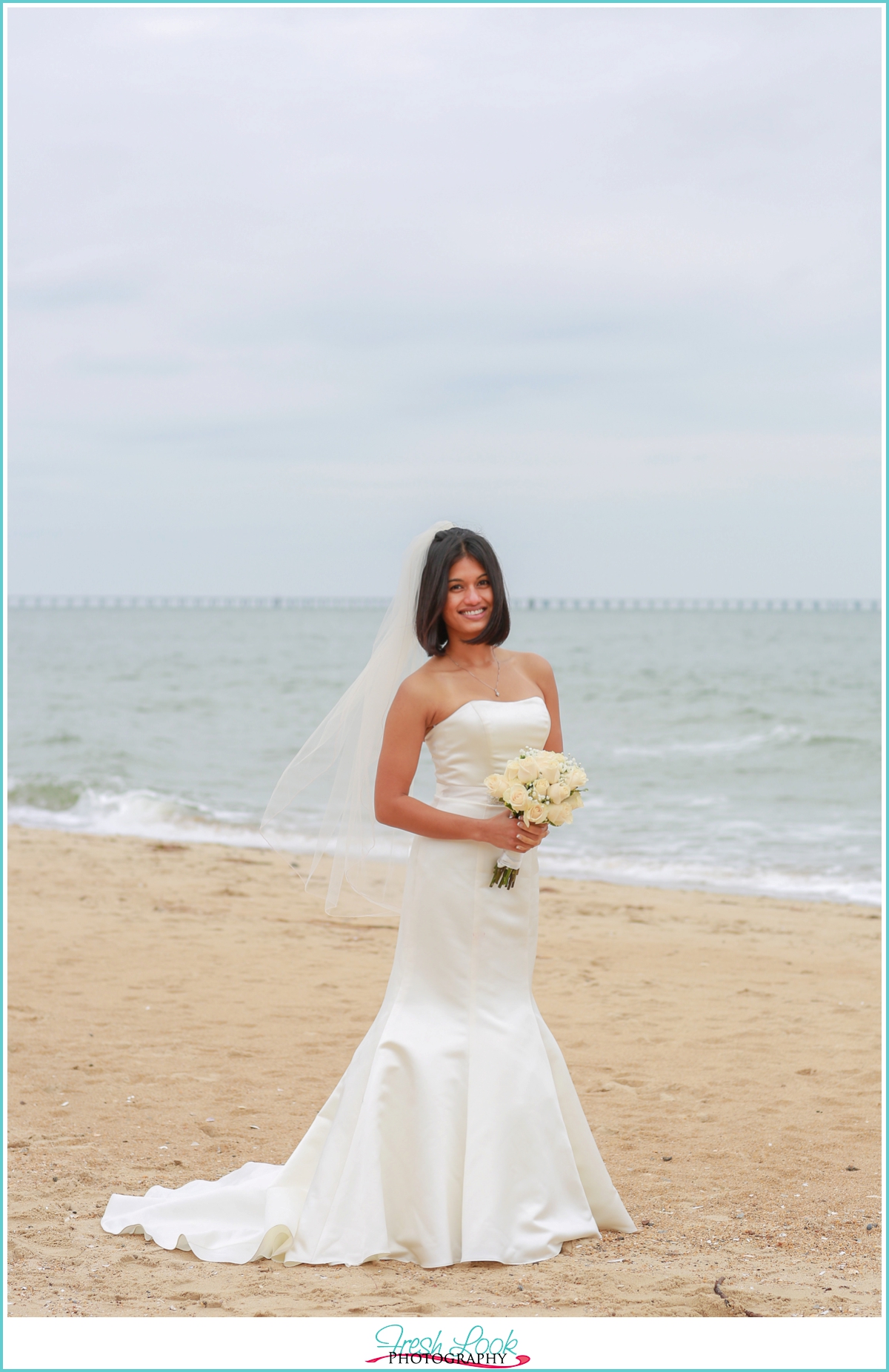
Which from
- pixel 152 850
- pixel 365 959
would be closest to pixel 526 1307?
pixel 365 959

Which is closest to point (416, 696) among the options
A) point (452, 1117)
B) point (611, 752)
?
point (452, 1117)

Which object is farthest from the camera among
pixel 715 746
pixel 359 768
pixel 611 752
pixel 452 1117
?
pixel 715 746

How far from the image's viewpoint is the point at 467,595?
14.3 feet

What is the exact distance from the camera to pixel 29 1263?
4.16 m

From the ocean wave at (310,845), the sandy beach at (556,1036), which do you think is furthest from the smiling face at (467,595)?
the ocean wave at (310,845)

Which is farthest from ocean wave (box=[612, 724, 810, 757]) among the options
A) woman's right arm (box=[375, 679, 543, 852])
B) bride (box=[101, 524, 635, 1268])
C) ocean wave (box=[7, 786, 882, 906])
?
woman's right arm (box=[375, 679, 543, 852])

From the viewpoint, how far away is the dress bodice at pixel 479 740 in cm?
431

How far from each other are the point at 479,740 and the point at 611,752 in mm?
22737

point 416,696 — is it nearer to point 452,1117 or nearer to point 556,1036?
point 452,1117

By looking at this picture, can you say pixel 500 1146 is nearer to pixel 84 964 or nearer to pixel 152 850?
pixel 84 964

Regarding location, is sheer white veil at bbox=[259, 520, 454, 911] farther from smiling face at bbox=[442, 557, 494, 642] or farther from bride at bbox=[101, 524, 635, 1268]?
smiling face at bbox=[442, 557, 494, 642]

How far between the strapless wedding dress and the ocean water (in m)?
0.92

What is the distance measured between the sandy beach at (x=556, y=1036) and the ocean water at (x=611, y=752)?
1.97 meters

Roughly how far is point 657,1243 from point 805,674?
47720mm
